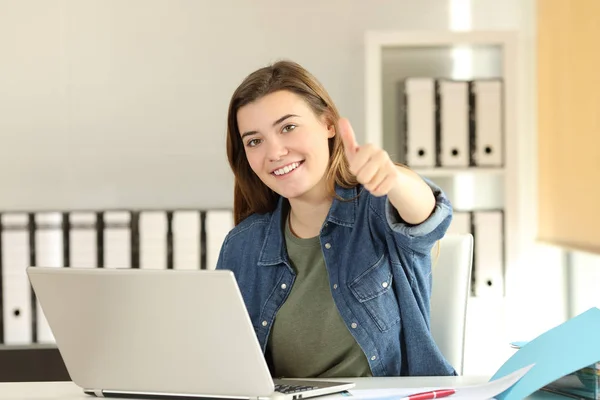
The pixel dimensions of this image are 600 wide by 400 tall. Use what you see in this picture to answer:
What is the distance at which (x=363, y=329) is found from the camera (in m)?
1.50

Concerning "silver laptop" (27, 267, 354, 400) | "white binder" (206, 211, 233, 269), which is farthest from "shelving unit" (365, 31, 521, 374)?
"silver laptop" (27, 267, 354, 400)

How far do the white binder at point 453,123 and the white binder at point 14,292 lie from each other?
147cm

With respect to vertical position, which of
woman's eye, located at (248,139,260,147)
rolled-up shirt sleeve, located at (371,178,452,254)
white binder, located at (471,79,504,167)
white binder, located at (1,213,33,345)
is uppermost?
white binder, located at (471,79,504,167)

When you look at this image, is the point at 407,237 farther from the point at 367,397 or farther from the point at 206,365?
the point at 206,365

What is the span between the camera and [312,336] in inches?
60.4

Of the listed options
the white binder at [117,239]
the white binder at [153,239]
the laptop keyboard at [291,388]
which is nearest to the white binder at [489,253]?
the white binder at [153,239]

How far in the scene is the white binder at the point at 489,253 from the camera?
285 cm

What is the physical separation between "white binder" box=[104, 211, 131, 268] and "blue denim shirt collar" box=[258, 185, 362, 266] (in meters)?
1.25

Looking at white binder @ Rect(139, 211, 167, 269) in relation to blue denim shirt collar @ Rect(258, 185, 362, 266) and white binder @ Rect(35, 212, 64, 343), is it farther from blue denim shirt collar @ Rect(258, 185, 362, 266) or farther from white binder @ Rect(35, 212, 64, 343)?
blue denim shirt collar @ Rect(258, 185, 362, 266)

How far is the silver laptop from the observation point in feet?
3.49

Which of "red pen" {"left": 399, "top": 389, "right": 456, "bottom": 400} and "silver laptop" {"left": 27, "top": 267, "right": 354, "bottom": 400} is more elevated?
"silver laptop" {"left": 27, "top": 267, "right": 354, "bottom": 400}

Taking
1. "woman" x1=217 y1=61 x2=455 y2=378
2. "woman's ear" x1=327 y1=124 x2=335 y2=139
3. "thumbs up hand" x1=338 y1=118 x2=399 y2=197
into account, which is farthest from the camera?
"woman's ear" x1=327 y1=124 x2=335 y2=139

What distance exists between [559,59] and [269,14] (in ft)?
3.52

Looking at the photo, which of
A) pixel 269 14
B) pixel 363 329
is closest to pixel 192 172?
pixel 269 14
